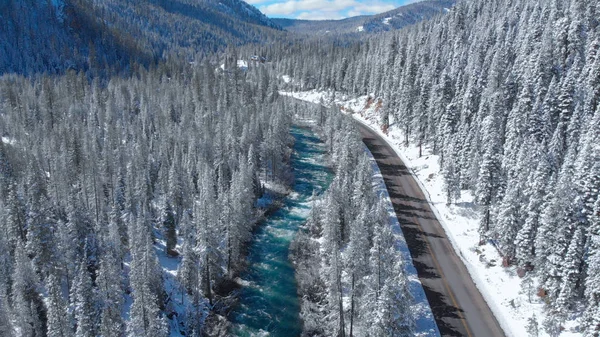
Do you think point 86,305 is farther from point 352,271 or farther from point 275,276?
point 352,271

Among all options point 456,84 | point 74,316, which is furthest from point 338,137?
point 74,316

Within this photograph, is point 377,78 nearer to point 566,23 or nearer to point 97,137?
point 566,23

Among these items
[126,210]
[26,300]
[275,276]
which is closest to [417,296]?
[275,276]

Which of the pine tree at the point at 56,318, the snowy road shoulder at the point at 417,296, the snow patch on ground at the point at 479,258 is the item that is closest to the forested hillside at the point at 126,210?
the pine tree at the point at 56,318

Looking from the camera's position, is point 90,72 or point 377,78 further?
point 90,72

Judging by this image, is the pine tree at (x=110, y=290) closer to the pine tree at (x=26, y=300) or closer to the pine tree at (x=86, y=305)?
the pine tree at (x=86, y=305)
